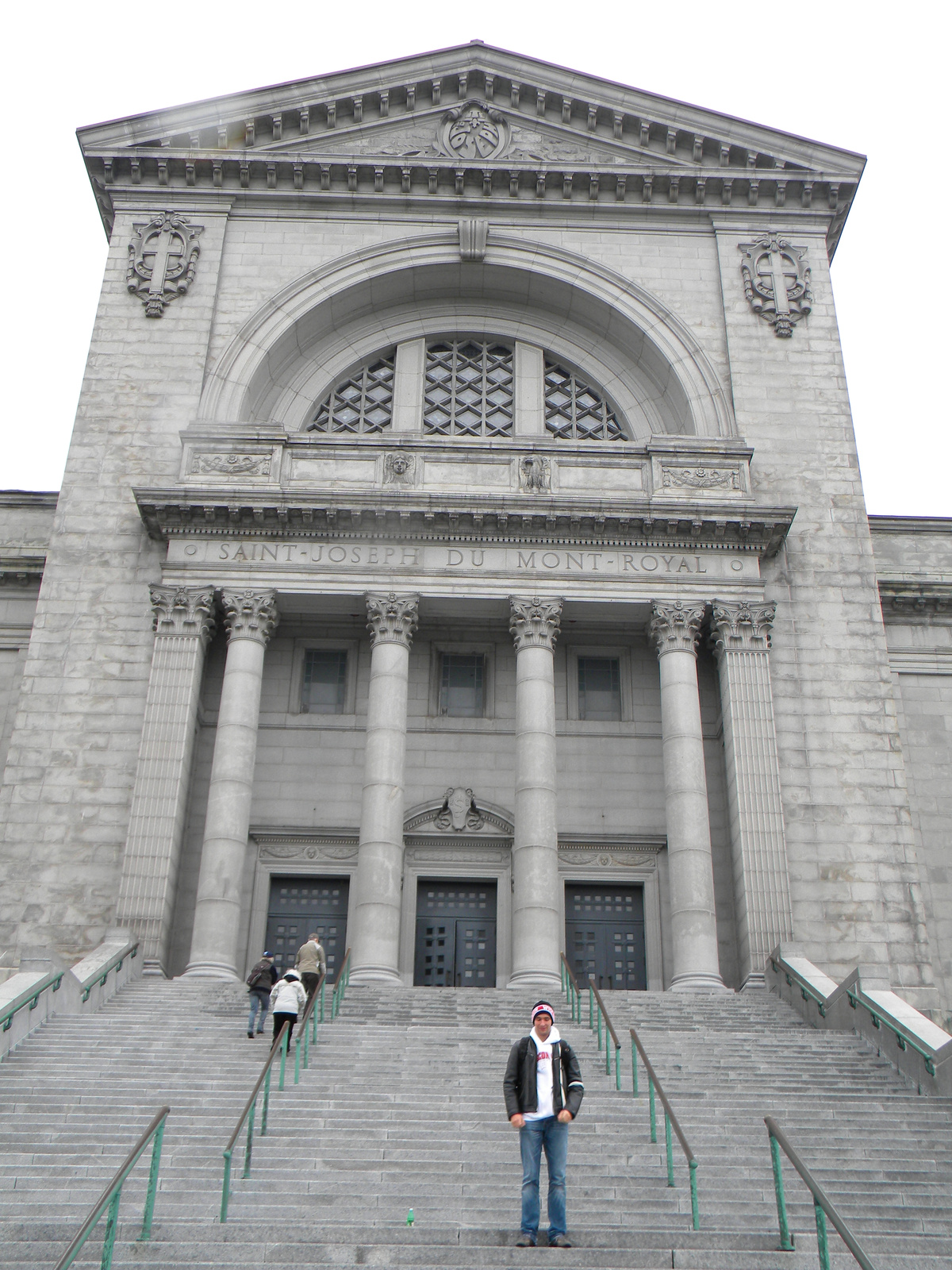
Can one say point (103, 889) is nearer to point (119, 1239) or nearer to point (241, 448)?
point (241, 448)

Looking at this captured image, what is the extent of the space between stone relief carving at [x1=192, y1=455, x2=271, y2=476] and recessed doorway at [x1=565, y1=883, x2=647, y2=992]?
10.7m

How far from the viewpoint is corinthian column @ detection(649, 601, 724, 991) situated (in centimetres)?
2247

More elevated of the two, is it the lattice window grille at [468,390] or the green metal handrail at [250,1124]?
the lattice window grille at [468,390]

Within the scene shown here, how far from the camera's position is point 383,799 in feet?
77.4

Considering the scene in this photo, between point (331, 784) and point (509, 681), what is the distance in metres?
4.38

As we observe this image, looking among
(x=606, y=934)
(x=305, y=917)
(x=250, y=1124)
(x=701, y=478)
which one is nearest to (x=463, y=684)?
(x=305, y=917)

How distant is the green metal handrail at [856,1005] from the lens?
16078 mm

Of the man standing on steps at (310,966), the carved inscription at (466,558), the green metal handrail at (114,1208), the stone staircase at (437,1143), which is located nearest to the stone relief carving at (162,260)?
the carved inscription at (466,558)

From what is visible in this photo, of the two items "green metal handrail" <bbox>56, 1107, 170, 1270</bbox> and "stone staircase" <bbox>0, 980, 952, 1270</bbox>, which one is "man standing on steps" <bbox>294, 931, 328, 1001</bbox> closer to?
"stone staircase" <bbox>0, 980, 952, 1270</bbox>

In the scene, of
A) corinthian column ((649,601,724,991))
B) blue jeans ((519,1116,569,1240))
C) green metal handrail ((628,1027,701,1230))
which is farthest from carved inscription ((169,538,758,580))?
blue jeans ((519,1116,569,1240))

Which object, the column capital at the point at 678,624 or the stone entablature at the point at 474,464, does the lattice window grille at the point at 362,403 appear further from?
the column capital at the point at 678,624

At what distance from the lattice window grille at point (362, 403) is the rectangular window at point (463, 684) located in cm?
609

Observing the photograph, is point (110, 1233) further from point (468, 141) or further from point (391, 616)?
point (468, 141)

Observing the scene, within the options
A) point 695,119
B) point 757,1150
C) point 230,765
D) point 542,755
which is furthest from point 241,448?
point 757,1150
